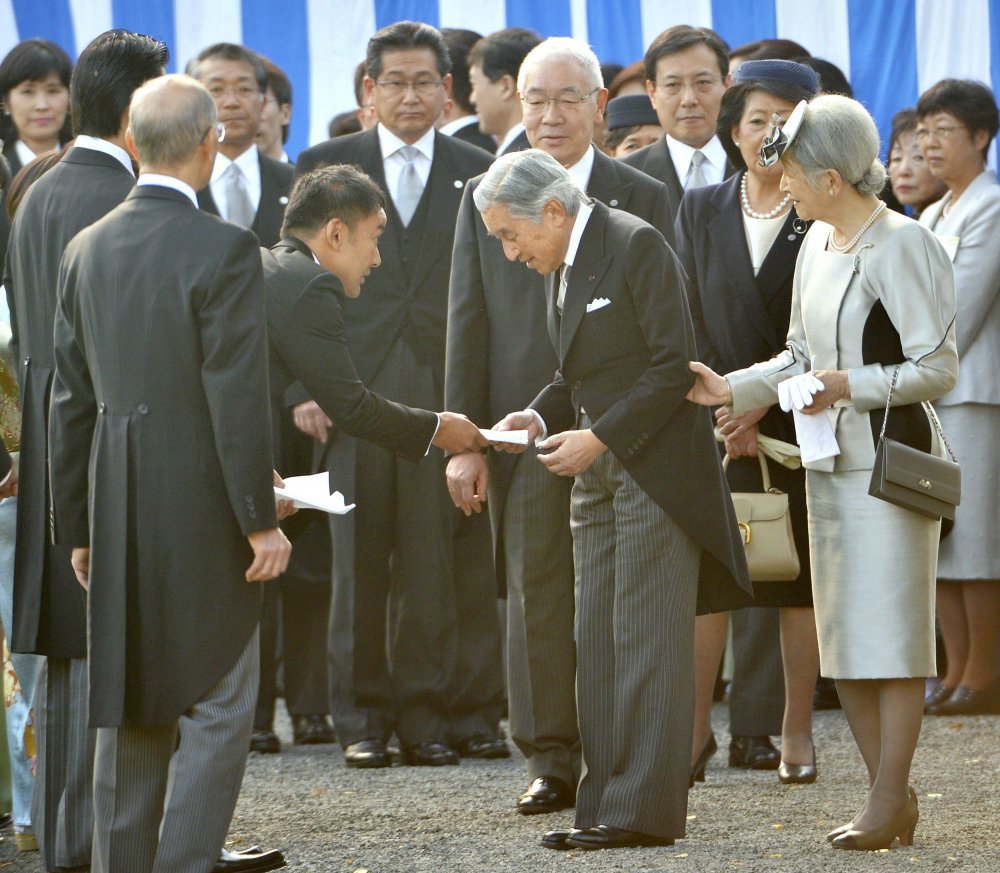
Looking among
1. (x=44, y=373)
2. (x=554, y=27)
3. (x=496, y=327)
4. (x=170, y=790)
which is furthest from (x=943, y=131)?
(x=170, y=790)

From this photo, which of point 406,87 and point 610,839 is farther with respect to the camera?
point 406,87

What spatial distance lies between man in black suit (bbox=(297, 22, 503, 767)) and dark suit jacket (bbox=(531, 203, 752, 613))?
1666mm

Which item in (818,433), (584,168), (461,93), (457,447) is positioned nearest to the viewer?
(818,433)

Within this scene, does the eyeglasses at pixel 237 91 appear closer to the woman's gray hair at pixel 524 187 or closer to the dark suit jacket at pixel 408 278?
the dark suit jacket at pixel 408 278

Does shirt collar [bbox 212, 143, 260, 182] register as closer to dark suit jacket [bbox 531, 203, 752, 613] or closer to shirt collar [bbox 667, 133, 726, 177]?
shirt collar [bbox 667, 133, 726, 177]

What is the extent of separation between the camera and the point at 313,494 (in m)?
4.32

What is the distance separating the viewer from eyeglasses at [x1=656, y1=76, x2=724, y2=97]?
22.5ft

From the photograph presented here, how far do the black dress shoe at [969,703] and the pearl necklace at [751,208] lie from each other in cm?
225

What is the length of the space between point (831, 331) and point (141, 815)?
2.07 meters

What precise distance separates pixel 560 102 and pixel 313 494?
5.60 feet

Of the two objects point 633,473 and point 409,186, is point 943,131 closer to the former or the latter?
point 409,186

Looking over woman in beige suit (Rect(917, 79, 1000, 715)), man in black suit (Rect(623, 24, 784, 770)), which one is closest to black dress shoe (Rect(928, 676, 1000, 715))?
woman in beige suit (Rect(917, 79, 1000, 715))

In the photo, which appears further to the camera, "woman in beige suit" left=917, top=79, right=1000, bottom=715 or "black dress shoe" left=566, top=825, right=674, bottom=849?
"woman in beige suit" left=917, top=79, right=1000, bottom=715

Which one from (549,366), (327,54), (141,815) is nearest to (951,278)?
(549,366)
